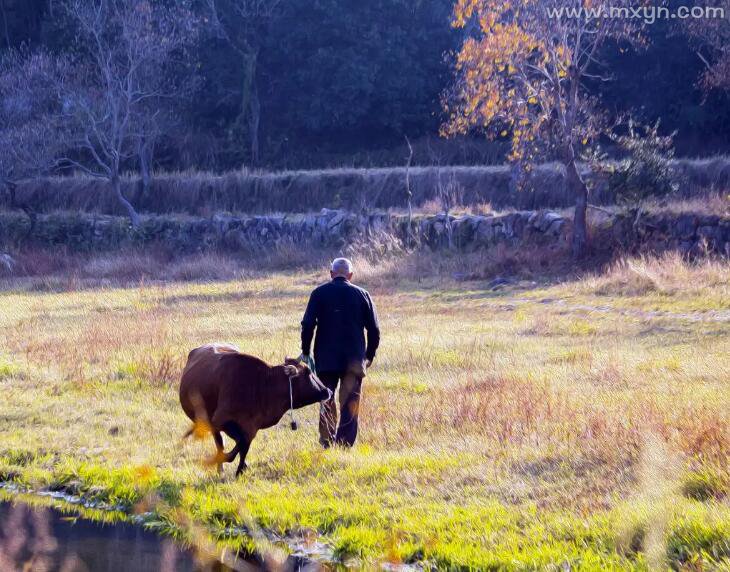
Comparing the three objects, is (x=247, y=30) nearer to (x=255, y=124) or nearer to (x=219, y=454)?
(x=255, y=124)

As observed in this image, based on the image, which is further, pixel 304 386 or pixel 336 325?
pixel 336 325

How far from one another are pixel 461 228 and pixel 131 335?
1697 centimetres

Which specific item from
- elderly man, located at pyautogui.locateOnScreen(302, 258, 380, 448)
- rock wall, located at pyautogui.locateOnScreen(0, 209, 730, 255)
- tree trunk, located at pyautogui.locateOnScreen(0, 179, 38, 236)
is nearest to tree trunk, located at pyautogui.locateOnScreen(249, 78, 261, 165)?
rock wall, located at pyautogui.locateOnScreen(0, 209, 730, 255)

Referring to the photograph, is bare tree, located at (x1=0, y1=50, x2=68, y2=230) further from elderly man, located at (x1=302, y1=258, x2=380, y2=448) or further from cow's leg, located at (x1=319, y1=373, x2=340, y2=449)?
elderly man, located at (x1=302, y1=258, x2=380, y2=448)

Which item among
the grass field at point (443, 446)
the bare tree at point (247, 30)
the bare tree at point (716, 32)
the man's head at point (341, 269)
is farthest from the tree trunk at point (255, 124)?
the man's head at point (341, 269)

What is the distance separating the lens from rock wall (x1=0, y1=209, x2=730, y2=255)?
1171 inches

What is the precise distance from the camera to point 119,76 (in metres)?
45.1

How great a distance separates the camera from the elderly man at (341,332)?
996 centimetres

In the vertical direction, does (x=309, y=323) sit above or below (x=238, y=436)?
above

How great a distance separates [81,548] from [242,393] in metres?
1.92

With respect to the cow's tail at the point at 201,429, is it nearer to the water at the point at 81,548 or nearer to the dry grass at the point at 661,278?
the water at the point at 81,548

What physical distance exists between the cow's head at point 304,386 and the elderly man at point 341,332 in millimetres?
345

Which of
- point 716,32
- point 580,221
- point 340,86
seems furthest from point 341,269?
point 340,86

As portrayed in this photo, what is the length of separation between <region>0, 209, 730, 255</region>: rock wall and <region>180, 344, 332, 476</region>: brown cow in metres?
20.9
